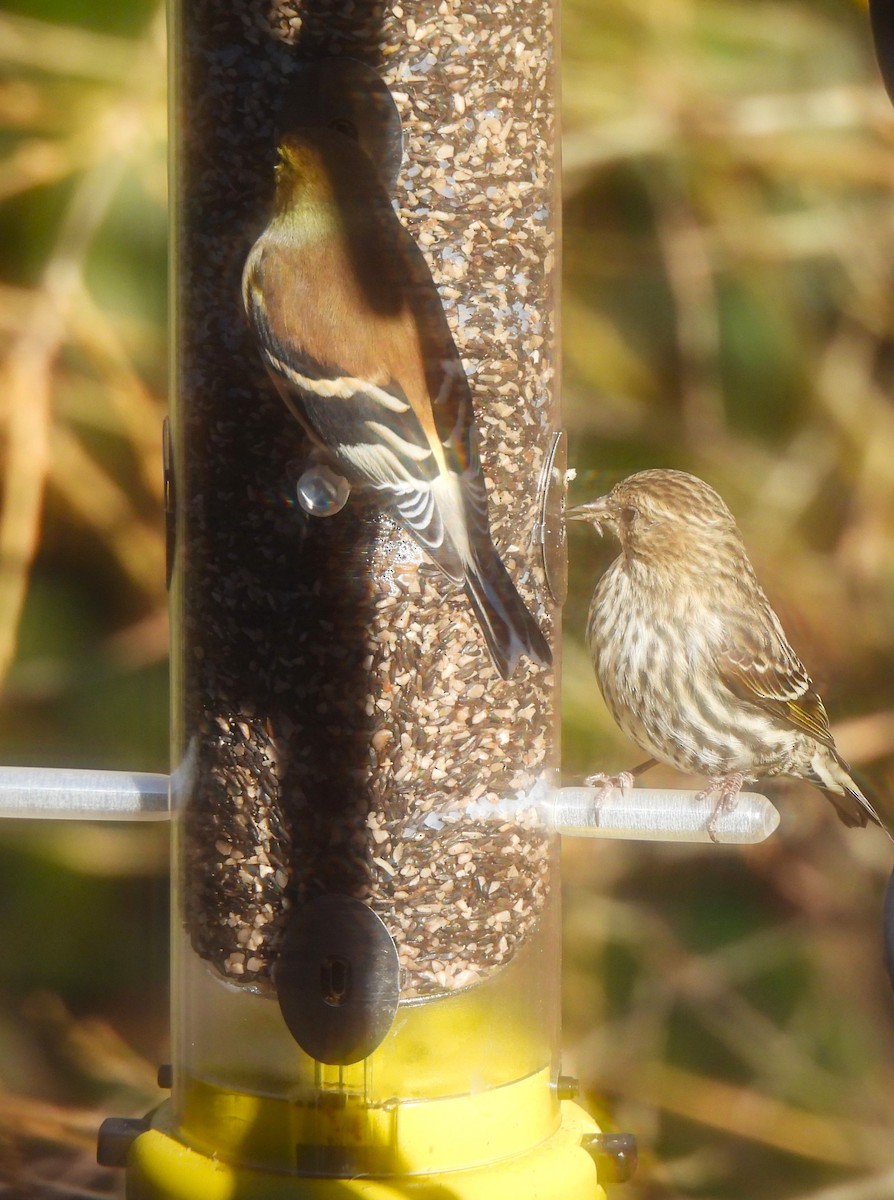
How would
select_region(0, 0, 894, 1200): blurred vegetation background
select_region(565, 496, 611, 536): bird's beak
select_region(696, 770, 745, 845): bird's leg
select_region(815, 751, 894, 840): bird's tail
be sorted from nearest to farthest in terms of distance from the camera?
select_region(696, 770, 745, 845): bird's leg
select_region(565, 496, 611, 536): bird's beak
select_region(815, 751, 894, 840): bird's tail
select_region(0, 0, 894, 1200): blurred vegetation background

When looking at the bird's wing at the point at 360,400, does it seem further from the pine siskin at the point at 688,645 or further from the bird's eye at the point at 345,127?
the pine siskin at the point at 688,645

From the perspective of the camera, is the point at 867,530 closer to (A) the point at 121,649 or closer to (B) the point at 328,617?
(A) the point at 121,649

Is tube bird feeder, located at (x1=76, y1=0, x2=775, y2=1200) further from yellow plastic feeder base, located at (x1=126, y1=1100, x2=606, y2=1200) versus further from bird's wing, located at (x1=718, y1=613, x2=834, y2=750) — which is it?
bird's wing, located at (x1=718, y1=613, x2=834, y2=750)

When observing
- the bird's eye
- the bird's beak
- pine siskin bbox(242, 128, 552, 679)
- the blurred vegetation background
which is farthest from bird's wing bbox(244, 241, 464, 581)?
the blurred vegetation background

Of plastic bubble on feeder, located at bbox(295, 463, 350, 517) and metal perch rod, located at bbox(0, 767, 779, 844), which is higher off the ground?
plastic bubble on feeder, located at bbox(295, 463, 350, 517)

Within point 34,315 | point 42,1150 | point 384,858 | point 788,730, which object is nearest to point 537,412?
point 384,858

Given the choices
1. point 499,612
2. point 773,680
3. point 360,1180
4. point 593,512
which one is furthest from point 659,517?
point 360,1180

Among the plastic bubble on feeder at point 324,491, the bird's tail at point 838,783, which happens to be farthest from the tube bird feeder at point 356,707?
the bird's tail at point 838,783
